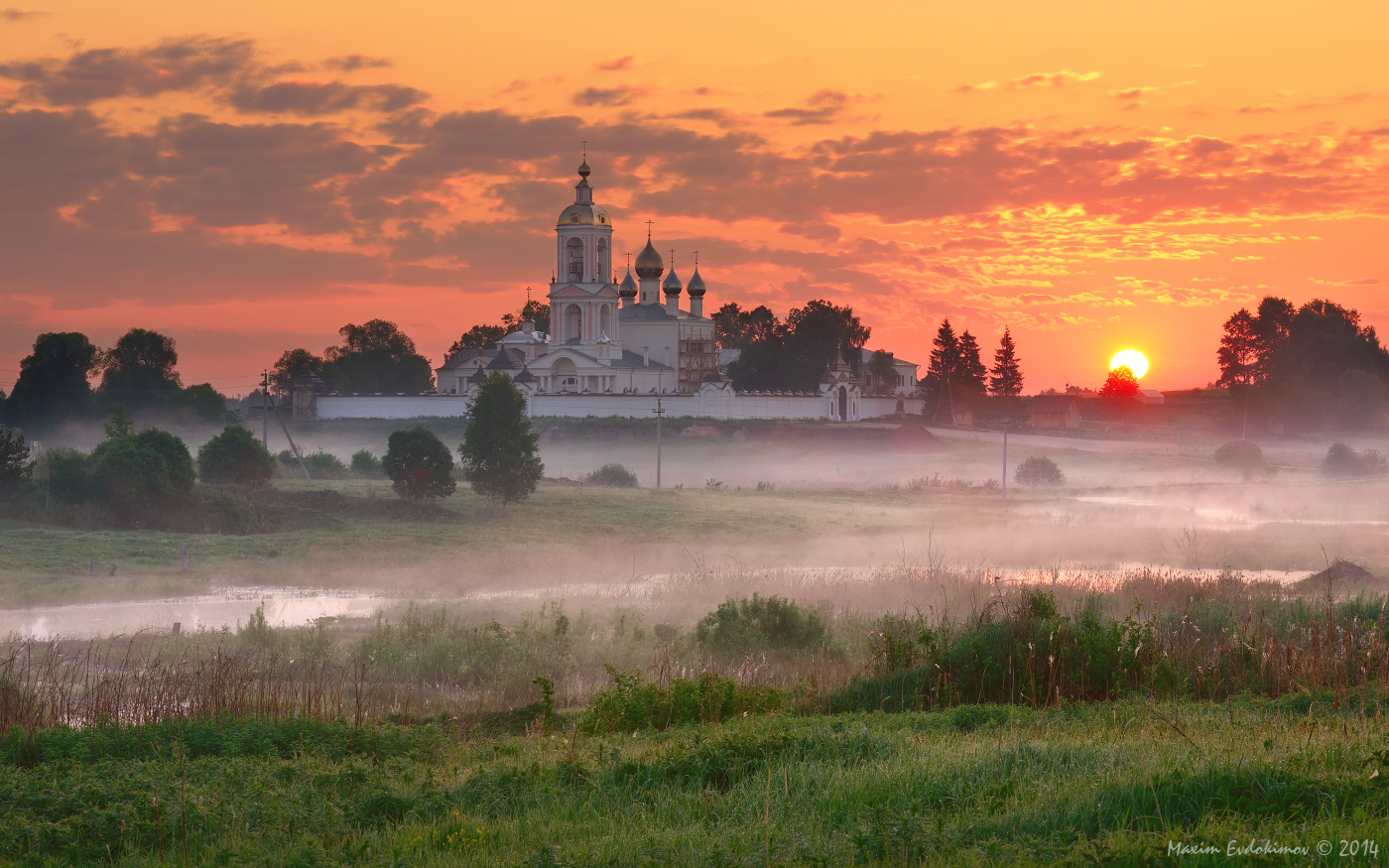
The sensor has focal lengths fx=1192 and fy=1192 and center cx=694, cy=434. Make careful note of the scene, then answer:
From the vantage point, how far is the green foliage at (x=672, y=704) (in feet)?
34.7

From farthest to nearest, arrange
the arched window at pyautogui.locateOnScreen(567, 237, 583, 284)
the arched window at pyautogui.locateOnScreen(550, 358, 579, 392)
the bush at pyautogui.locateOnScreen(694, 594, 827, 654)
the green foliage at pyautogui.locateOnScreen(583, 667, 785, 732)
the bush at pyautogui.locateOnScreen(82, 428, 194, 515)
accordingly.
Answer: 1. the arched window at pyautogui.locateOnScreen(567, 237, 583, 284)
2. the arched window at pyautogui.locateOnScreen(550, 358, 579, 392)
3. the bush at pyautogui.locateOnScreen(82, 428, 194, 515)
4. the bush at pyautogui.locateOnScreen(694, 594, 827, 654)
5. the green foliage at pyautogui.locateOnScreen(583, 667, 785, 732)

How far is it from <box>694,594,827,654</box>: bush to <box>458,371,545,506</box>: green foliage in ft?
76.8

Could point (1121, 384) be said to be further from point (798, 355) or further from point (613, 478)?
point (613, 478)

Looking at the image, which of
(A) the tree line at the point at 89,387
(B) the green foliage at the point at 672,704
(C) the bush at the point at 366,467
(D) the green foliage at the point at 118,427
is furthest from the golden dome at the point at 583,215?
(B) the green foliage at the point at 672,704

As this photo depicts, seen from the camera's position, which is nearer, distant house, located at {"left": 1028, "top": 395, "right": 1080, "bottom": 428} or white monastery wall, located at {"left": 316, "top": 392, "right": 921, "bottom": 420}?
white monastery wall, located at {"left": 316, "top": 392, "right": 921, "bottom": 420}

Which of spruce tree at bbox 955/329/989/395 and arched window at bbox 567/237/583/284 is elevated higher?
arched window at bbox 567/237/583/284

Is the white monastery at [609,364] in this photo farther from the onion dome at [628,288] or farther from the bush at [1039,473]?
the bush at [1039,473]

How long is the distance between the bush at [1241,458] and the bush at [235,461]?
1780 inches

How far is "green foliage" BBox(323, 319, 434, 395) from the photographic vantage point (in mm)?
100688

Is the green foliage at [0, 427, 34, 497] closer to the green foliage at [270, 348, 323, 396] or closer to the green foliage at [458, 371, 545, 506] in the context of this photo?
the green foliage at [458, 371, 545, 506]

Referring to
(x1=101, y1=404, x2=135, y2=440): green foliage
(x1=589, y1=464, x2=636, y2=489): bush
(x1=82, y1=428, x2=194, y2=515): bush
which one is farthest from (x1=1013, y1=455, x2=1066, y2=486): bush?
(x1=101, y1=404, x2=135, y2=440): green foliage

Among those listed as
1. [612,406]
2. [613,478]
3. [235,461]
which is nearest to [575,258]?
[612,406]

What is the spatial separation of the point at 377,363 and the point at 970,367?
164 ft

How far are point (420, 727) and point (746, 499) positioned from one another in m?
35.1
